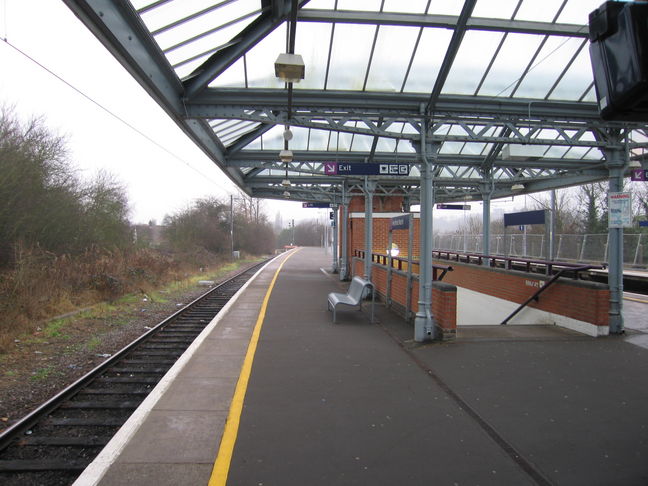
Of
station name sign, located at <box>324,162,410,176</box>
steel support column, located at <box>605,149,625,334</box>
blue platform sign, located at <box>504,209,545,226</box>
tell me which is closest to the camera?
steel support column, located at <box>605,149,625,334</box>

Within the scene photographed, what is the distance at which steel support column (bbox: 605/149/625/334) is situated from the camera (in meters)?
7.70

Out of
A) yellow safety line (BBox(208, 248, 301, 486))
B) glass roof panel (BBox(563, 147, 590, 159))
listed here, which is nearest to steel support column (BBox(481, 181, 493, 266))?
glass roof panel (BBox(563, 147, 590, 159))

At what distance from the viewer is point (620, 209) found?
25.9ft

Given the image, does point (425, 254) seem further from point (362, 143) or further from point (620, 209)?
point (362, 143)

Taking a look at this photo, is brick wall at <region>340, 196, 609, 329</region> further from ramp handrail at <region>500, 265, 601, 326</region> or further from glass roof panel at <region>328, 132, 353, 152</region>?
glass roof panel at <region>328, 132, 353, 152</region>

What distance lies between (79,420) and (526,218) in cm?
923

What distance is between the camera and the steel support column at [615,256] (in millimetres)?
7703

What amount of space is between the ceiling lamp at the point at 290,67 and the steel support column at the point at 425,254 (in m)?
2.80

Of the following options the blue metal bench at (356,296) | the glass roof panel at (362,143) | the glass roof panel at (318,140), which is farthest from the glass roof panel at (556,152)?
the blue metal bench at (356,296)

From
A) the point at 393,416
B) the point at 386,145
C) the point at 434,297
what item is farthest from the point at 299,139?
the point at 393,416

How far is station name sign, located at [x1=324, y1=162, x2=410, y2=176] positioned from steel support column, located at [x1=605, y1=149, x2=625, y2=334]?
401cm

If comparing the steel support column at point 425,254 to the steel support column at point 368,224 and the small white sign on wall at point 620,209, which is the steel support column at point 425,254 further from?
the steel support column at point 368,224

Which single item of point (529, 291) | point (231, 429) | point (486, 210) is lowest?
point (231, 429)

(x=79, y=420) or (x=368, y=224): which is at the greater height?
(x=368, y=224)
